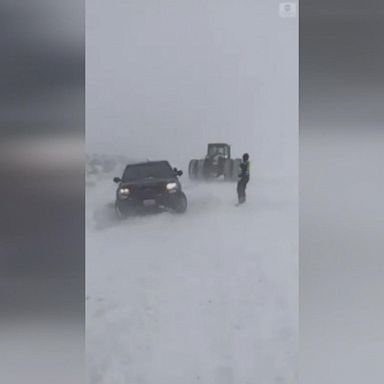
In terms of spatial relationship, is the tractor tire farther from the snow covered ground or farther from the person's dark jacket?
the person's dark jacket

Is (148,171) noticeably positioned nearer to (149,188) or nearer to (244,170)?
(149,188)

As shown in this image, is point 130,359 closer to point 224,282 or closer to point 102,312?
point 102,312

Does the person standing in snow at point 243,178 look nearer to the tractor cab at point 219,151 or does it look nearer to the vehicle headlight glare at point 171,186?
the tractor cab at point 219,151

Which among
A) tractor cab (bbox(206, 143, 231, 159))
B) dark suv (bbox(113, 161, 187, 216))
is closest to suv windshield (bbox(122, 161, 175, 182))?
dark suv (bbox(113, 161, 187, 216))

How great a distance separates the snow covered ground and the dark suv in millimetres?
27

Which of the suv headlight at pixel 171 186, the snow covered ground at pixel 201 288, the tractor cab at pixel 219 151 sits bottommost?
the snow covered ground at pixel 201 288

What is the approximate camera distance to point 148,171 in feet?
5.51

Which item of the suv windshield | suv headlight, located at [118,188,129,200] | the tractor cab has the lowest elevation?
suv headlight, located at [118,188,129,200]

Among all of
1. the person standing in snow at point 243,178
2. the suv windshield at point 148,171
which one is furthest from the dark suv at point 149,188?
the person standing in snow at point 243,178

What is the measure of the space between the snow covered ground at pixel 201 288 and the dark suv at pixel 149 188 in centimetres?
3

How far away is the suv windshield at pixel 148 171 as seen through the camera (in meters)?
1.68

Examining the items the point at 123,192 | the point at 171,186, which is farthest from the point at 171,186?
the point at 123,192

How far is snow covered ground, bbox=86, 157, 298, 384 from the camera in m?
1.65

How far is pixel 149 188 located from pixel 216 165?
0.65ft
